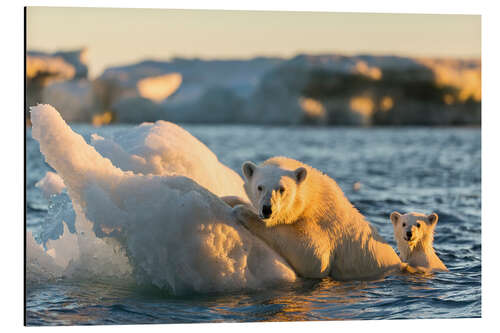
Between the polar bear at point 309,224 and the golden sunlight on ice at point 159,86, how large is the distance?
95.9 ft

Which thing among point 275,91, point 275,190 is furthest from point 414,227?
point 275,91

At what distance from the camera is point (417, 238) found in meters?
8.04

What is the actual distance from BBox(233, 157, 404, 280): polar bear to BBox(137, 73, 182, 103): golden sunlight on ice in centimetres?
2923

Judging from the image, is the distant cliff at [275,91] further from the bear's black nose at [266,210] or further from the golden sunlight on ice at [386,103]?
the bear's black nose at [266,210]

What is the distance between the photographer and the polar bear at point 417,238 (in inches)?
316

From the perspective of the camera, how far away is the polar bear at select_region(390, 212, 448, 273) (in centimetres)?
804

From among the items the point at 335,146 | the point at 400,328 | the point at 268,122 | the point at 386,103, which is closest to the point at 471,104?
the point at 386,103

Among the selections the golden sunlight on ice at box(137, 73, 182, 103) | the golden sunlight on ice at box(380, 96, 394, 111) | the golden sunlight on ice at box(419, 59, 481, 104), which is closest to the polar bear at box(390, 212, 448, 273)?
the golden sunlight on ice at box(419, 59, 481, 104)

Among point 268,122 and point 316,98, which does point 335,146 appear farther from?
point 268,122

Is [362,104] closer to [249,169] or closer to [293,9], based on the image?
[293,9]

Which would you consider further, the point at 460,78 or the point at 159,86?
the point at 159,86

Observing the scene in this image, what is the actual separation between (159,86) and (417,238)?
33128 mm

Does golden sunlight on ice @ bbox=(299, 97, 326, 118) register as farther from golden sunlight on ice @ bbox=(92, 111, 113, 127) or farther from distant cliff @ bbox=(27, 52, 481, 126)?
golden sunlight on ice @ bbox=(92, 111, 113, 127)

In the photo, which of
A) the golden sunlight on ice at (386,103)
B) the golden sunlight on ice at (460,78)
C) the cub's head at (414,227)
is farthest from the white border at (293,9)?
the golden sunlight on ice at (386,103)
